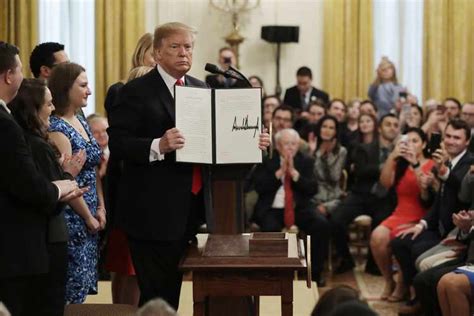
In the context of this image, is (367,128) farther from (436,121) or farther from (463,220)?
(463,220)

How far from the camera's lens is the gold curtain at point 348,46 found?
14.3 metres

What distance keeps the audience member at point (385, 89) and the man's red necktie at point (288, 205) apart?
4634 mm

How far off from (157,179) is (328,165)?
4.77m

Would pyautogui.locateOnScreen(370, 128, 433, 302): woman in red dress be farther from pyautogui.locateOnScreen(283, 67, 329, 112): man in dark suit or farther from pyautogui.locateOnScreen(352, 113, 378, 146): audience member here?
pyautogui.locateOnScreen(283, 67, 329, 112): man in dark suit

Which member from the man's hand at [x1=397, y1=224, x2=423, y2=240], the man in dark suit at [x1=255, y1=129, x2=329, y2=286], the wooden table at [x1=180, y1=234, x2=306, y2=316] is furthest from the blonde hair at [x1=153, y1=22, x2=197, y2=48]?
the man in dark suit at [x1=255, y1=129, x2=329, y2=286]

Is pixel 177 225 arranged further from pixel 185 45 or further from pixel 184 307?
pixel 184 307

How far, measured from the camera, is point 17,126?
381 cm

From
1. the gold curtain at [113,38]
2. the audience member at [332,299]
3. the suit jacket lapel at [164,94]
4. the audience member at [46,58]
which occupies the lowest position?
the audience member at [332,299]

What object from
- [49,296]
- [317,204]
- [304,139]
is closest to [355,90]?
[304,139]

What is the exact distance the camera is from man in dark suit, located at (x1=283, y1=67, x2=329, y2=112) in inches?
512

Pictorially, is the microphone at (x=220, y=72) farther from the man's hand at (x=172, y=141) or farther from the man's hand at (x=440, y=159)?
the man's hand at (x=440, y=159)

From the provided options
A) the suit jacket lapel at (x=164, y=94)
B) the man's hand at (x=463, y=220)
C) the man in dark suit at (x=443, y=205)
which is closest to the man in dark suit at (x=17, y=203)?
the suit jacket lapel at (x=164, y=94)

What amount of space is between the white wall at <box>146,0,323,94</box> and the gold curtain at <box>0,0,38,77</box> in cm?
225

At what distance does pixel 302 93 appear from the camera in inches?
517
